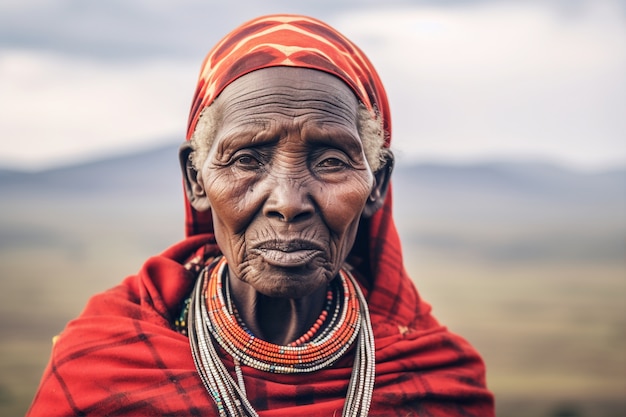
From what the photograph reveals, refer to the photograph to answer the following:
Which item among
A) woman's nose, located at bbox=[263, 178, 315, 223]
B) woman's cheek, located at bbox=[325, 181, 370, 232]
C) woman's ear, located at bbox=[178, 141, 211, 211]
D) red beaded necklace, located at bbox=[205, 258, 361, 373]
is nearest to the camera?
woman's nose, located at bbox=[263, 178, 315, 223]

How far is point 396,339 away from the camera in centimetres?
307

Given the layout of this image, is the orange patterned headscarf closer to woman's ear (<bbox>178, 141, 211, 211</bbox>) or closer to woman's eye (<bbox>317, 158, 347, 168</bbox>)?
woman's ear (<bbox>178, 141, 211, 211</bbox>)

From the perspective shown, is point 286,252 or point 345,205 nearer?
point 286,252

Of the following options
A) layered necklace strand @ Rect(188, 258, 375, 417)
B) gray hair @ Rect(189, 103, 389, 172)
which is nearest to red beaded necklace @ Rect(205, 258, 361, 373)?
layered necklace strand @ Rect(188, 258, 375, 417)

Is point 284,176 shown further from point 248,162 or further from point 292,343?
point 292,343

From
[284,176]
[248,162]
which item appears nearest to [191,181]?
[248,162]

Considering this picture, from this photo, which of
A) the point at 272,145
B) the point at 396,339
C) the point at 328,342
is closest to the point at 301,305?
the point at 328,342

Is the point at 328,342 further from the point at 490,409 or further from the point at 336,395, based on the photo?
the point at 490,409

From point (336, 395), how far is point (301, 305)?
34 cm

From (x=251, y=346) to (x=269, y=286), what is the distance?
26 cm

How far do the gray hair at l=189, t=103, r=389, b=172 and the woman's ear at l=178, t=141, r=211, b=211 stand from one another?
0.02m

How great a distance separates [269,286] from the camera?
2.66m

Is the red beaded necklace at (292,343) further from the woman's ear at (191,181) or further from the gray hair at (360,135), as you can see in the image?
the gray hair at (360,135)

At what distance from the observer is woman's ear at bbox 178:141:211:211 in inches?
115
